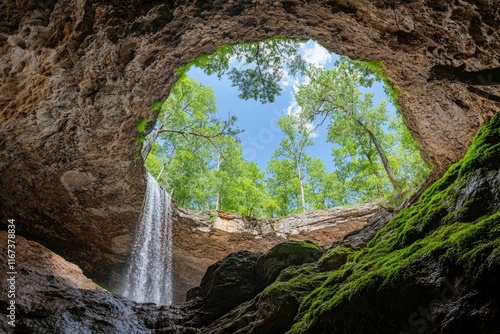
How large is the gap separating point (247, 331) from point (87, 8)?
7.08 m

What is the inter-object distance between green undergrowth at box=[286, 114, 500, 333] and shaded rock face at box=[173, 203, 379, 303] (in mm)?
7534

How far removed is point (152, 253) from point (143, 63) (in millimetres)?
8199

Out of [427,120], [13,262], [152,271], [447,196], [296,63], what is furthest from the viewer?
[152,271]

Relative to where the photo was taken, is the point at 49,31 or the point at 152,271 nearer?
the point at 49,31

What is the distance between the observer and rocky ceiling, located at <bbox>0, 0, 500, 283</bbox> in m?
6.46

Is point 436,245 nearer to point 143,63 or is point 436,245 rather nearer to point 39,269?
point 143,63

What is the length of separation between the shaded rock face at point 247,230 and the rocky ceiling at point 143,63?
3593 mm

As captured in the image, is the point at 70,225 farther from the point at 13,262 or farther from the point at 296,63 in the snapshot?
the point at 296,63

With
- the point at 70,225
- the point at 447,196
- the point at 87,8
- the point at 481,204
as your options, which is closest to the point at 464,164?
the point at 447,196

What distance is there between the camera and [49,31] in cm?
684

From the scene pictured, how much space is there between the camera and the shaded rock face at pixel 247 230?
13.2 metres

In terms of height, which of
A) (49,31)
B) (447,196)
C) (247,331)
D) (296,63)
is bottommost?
(247,331)

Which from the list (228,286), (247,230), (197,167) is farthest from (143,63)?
(197,167)

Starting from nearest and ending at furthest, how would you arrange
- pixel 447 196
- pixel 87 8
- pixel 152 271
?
pixel 447 196
pixel 87 8
pixel 152 271
